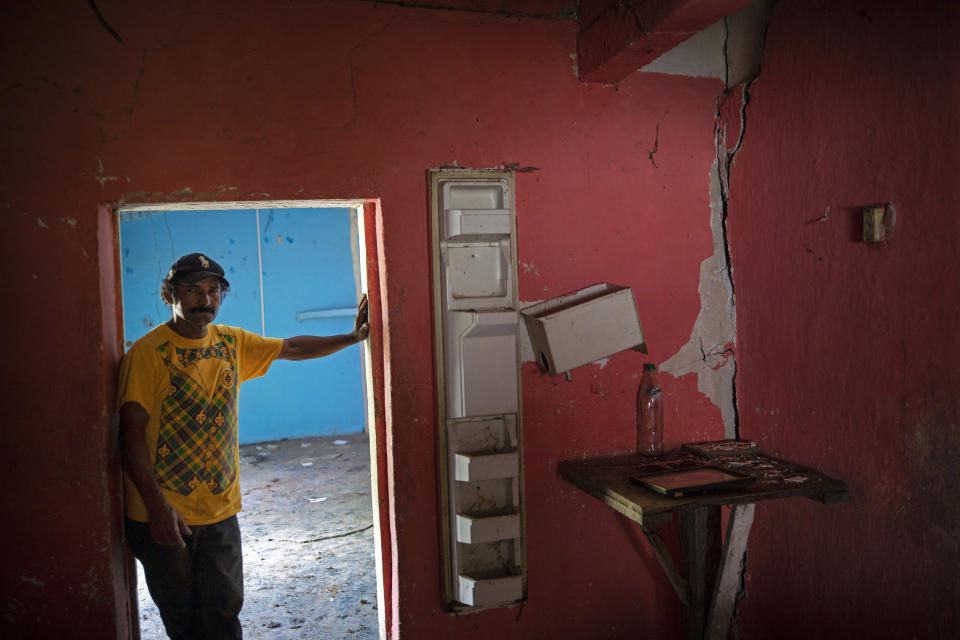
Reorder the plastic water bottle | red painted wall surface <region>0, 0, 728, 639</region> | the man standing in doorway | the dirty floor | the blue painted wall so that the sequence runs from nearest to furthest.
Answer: red painted wall surface <region>0, 0, 728, 639</region> < the man standing in doorway < the plastic water bottle < the dirty floor < the blue painted wall

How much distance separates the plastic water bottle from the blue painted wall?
4.49 meters

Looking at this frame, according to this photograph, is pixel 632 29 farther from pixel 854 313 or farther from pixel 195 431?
pixel 195 431

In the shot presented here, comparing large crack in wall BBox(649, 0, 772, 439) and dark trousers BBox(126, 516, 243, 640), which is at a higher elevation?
large crack in wall BBox(649, 0, 772, 439)

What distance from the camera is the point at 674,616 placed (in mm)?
2865

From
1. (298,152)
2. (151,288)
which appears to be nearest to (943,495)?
(298,152)

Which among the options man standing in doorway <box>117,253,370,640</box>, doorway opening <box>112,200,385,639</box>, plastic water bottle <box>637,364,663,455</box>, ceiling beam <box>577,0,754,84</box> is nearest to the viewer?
ceiling beam <box>577,0,754,84</box>

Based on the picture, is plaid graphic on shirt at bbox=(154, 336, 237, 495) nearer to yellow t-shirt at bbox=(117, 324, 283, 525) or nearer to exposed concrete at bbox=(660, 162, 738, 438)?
yellow t-shirt at bbox=(117, 324, 283, 525)

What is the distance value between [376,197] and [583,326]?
2.79ft

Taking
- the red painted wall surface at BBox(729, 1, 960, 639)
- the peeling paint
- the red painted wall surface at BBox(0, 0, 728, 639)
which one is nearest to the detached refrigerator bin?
the red painted wall surface at BBox(0, 0, 728, 639)

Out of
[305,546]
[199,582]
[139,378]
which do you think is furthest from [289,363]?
[139,378]

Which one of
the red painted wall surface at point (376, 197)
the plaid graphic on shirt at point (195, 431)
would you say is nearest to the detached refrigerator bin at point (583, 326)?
the red painted wall surface at point (376, 197)

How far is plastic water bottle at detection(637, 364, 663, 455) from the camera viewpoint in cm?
275

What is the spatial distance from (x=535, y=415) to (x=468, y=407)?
0.28 m

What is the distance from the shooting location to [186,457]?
7.78 ft
